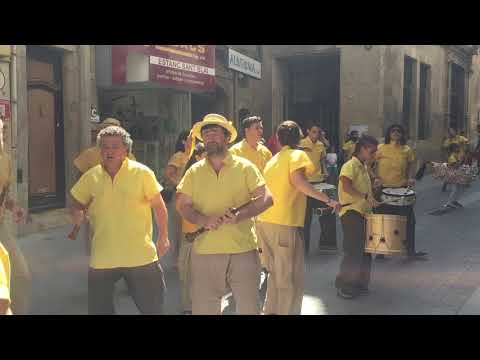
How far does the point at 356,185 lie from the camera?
5.82 meters

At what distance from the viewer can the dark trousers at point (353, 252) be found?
5.91 metres

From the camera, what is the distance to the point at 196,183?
3.88 meters

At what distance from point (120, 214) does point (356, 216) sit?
2.73 m

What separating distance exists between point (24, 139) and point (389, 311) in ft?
21.0

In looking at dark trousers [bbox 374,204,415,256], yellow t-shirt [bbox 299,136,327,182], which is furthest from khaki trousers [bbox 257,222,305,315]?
yellow t-shirt [bbox 299,136,327,182]

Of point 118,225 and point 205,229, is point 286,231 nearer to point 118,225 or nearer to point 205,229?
point 205,229

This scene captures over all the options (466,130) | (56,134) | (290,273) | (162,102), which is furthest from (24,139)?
(466,130)

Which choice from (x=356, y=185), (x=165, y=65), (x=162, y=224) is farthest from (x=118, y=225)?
(x=165, y=65)

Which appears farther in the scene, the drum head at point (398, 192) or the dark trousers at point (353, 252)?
the drum head at point (398, 192)

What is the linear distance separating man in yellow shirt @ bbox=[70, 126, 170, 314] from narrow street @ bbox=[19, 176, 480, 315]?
1.48 m

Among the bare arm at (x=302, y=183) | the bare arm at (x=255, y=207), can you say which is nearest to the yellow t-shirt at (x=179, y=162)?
the bare arm at (x=302, y=183)

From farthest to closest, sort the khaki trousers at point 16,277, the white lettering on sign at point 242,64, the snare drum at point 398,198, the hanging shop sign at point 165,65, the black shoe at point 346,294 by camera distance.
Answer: the white lettering on sign at point 242,64
the hanging shop sign at point 165,65
the snare drum at point 398,198
the black shoe at point 346,294
the khaki trousers at point 16,277

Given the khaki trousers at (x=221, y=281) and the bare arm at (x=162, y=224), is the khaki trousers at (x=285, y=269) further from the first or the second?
the bare arm at (x=162, y=224)

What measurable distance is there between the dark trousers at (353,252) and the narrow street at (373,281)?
0.17 meters
